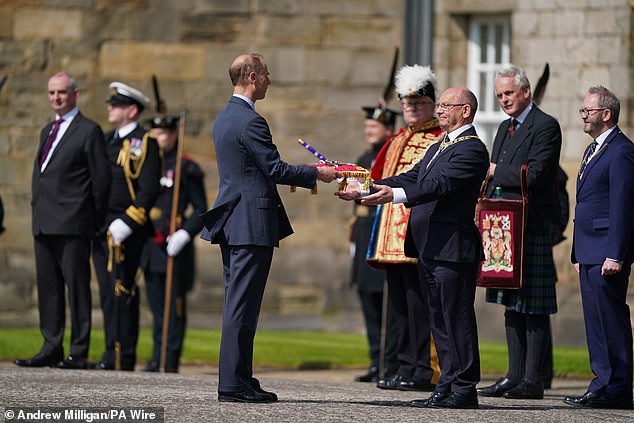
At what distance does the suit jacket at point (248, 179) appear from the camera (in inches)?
321

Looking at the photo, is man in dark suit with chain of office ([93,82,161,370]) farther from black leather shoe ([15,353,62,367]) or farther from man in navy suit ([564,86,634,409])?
man in navy suit ([564,86,634,409])

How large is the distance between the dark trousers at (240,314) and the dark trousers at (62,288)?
9.69ft

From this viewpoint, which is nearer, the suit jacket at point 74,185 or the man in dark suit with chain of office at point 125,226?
the suit jacket at point 74,185

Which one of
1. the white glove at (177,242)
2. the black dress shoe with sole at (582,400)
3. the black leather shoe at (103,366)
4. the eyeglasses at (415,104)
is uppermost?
the eyeglasses at (415,104)

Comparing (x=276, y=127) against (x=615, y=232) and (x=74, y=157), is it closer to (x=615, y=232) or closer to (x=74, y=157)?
(x=74, y=157)

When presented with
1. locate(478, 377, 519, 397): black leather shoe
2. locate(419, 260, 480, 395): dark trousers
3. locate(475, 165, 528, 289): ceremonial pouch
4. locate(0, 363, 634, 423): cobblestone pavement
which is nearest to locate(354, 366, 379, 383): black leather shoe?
locate(0, 363, 634, 423): cobblestone pavement

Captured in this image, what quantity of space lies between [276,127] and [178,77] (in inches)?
48.0

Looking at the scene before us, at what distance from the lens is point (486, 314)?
14633mm

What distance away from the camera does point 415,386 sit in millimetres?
9844

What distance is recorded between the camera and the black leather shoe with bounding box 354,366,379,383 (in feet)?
37.2

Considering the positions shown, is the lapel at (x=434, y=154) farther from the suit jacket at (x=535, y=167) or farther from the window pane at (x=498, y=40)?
the window pane at (x=498, y=40)

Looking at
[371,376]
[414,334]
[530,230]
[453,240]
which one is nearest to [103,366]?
Result: [371,376]

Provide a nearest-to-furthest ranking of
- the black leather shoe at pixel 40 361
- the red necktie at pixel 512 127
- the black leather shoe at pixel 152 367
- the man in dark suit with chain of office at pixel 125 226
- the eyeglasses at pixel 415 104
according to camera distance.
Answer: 1. the red necktie at pixel 512 127
2. the eyeglasses at pixel 415 104
3. the black leather shoe at pixel 40 361
4. the man in dark suit with chain of office at pixel 125 226
5. the black leather shoe at pixel 152 367

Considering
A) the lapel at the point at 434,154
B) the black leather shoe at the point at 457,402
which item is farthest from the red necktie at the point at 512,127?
the black leather shoe at the point at 457,402
